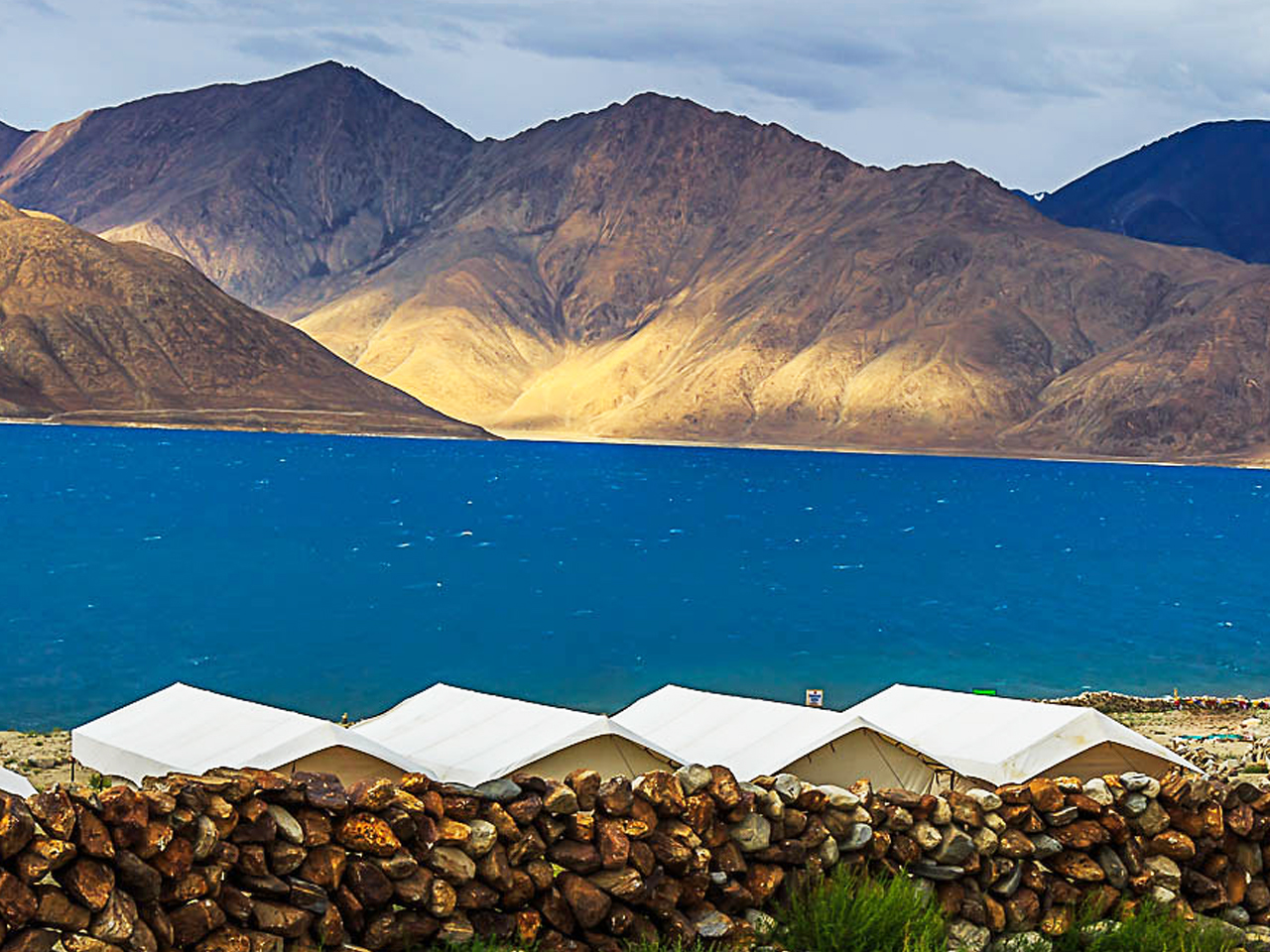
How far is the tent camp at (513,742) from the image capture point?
48.2ft

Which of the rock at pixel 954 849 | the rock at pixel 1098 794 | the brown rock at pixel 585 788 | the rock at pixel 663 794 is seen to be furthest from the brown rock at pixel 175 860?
the rock at pixel 1098 794

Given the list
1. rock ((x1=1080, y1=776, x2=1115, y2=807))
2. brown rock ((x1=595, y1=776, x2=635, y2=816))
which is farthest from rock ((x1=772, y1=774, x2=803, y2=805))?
Result: rock ((x1=1080, y1=776, x2=1115, y2=807))

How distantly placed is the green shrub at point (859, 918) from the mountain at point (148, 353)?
16839 centimetres

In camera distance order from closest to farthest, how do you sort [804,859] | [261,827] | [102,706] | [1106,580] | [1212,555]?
[261,827]
[804,859]
[102,706]
[1106,580]
[1212,555]

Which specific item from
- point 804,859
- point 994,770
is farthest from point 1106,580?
point 804,859

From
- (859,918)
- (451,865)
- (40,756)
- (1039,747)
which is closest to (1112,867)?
(859,918)

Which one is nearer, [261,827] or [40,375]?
Answer: [261,827]

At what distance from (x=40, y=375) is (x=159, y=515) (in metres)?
95.4

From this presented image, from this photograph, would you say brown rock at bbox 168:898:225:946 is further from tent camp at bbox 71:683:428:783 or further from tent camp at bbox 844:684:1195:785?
tent camp at bbox 844:684:1195:785

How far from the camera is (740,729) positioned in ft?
54.7

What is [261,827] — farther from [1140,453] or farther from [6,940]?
[1140,453]

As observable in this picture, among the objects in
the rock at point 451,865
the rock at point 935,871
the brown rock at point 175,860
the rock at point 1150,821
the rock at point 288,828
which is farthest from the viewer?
the rock at point 1150,821

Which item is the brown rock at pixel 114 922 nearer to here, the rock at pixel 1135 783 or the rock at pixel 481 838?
the rock at pixel 481 838

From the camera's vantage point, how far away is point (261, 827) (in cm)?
600
